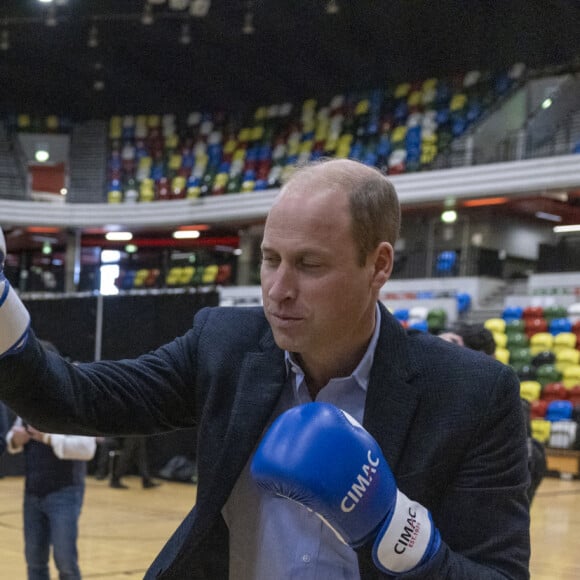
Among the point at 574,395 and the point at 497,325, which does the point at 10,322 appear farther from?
the point at 497,325

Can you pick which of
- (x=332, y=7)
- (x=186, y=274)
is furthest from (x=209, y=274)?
(x=332, y=7)

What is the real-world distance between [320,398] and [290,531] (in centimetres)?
24

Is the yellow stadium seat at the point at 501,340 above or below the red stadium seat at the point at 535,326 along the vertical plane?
below

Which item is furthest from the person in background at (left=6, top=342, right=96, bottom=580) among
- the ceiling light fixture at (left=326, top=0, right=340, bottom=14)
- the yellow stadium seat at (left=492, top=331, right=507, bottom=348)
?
the ceiling light fixture at (left=326, top=0, right=340, bottom=14)

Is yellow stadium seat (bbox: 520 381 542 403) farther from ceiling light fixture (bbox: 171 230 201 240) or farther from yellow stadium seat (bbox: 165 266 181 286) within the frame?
ceiling light fixture (bbox: 171 230 201 240)

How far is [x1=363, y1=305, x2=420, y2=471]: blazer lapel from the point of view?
1.58 m

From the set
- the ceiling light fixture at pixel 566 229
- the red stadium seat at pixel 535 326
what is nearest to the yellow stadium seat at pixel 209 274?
the ceiling light fixture at pixel 566 229

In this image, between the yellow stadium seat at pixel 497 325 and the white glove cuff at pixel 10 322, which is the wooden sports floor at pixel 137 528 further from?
the white glove cuff at pixel 10 322

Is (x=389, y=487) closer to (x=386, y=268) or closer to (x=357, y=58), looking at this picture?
(x=386, y=268)

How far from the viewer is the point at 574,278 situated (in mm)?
16594

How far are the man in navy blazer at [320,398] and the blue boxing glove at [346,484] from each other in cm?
4

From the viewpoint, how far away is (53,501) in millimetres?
4336

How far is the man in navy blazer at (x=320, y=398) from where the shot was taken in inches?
59.7

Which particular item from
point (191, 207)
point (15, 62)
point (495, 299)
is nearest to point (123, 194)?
point (191, 207)
